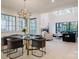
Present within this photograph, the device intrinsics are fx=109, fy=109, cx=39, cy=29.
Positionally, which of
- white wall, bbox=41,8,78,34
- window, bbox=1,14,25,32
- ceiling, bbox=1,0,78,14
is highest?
ceiling, bbox=1,0,78,14

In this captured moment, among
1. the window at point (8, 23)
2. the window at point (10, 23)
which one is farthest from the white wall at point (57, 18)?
the window at point (8, 23)

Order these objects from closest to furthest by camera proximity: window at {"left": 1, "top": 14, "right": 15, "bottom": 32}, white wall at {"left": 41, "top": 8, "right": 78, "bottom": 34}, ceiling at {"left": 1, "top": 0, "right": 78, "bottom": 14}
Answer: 1. ceiling at {"left": 1, "top": 0, "right": 78, "bottom": 14}
2. window at {"left": 1, "top": 14, "right": 15, "bottom": 32}
3. white wall at {"left": 41, "top": 8, "right": 78, "bottom": 34}

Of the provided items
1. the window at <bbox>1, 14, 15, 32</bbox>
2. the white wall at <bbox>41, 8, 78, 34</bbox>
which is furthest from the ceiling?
the white wall at <bbox>41, 8, 78, 34</bbox>

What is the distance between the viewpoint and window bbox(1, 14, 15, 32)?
297 inches

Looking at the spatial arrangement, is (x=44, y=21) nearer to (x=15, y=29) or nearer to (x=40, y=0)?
(x=15, y=29)

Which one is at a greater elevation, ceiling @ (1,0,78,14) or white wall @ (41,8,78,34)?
ceiling @ (1,0,78,14)

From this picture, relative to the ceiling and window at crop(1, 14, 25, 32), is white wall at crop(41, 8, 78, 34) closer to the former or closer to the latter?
the ceiling

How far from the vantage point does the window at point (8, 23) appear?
7537 mm

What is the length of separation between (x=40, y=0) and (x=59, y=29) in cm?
646

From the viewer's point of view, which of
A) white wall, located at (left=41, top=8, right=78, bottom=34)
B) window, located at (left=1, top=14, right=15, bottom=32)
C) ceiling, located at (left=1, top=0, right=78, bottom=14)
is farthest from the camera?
white wall, located at (left=41, top=8, right=78, bottom=34)

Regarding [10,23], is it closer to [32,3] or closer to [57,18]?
[32,3]

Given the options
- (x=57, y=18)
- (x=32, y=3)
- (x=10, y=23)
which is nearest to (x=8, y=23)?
(x=10, y=23)

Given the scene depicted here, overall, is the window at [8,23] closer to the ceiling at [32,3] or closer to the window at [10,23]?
the window at [10,23]

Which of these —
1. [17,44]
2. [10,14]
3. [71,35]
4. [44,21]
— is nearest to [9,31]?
[10,14]
